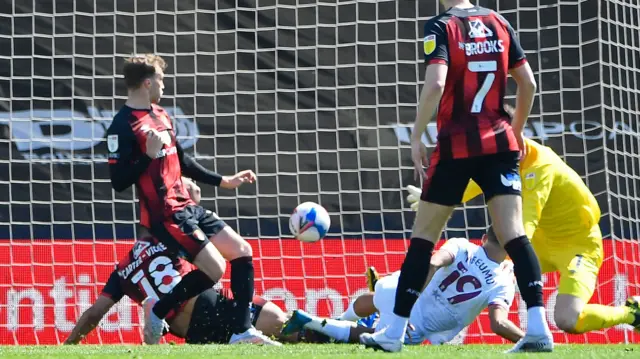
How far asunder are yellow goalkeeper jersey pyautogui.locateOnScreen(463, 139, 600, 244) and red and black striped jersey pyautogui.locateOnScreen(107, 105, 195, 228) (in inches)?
67.4

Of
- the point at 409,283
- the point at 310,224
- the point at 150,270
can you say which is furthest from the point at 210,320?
the point at 409,283

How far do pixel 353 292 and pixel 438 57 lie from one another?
4.31 meters

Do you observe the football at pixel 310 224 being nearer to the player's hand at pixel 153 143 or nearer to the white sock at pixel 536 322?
the player's hand at pixel 153 143

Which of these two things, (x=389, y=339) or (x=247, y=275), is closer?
(x=389, y=339)

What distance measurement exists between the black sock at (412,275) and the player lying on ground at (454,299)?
6.09ft

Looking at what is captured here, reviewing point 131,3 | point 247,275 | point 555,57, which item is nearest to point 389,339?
point 247,275

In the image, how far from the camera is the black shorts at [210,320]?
707cm

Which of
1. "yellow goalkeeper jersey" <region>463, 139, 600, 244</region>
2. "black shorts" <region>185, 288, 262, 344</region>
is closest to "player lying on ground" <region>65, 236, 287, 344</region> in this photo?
"black shorts" <region>185, 288, 262, 344</region>

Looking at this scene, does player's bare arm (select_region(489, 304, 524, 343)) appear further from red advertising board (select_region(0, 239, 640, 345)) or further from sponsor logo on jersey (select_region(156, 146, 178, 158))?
sponsor logo on jersey (select_region(156, 146, 178, 158))

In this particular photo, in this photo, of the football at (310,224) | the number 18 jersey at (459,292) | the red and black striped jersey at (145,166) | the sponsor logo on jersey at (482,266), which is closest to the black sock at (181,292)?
the red and black striped jersey at (145,166)

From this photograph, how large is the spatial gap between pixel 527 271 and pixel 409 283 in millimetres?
510

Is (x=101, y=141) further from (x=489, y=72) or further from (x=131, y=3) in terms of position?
(x=489, y=72)

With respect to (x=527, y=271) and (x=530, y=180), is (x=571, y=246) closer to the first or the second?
(x=530, y=180)

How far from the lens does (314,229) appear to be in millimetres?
7340
